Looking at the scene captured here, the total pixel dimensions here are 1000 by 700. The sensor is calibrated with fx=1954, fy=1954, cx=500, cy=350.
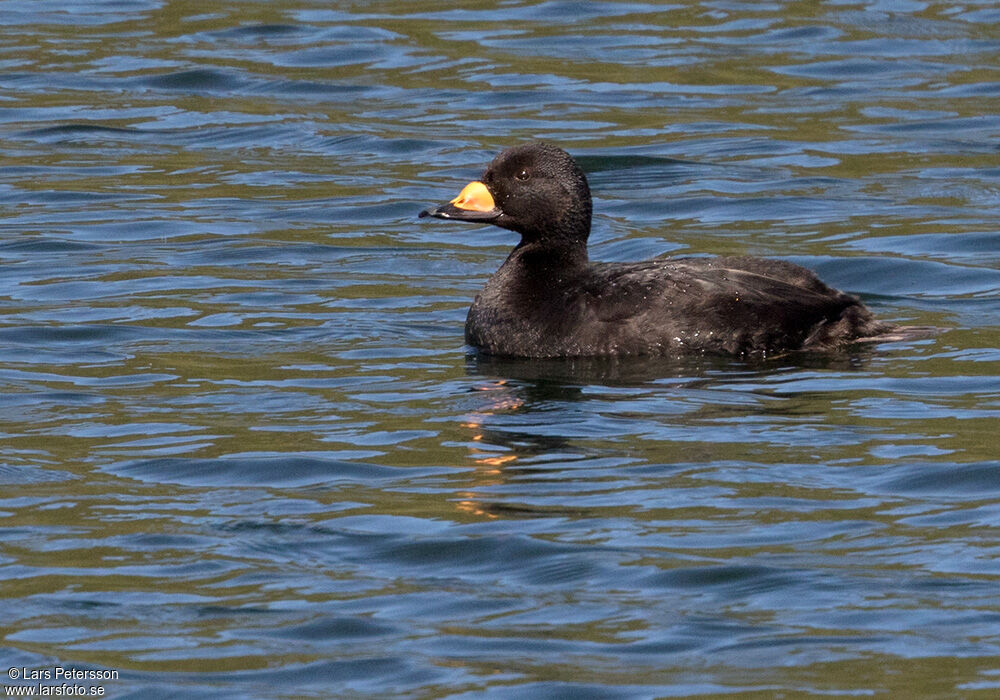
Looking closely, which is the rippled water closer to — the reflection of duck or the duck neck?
the reflection of duck

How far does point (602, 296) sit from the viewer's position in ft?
30.5

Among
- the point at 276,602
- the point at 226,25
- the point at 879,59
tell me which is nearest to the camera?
the point at 276,602

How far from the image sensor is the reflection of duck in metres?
9.16

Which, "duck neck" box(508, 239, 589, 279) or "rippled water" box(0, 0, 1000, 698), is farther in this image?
"duck neck" box(508, 239, 589, 279)

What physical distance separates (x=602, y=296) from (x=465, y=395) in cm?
99

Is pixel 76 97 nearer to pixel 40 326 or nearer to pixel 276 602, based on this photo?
pixel 40 326

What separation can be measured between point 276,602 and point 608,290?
3575 mm

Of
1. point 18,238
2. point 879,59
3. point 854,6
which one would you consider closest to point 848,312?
point 18,238

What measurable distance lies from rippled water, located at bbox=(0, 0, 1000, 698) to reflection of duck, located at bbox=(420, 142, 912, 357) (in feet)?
0.50

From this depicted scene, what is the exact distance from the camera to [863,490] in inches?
279

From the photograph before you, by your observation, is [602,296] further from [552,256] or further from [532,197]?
[532,197]
